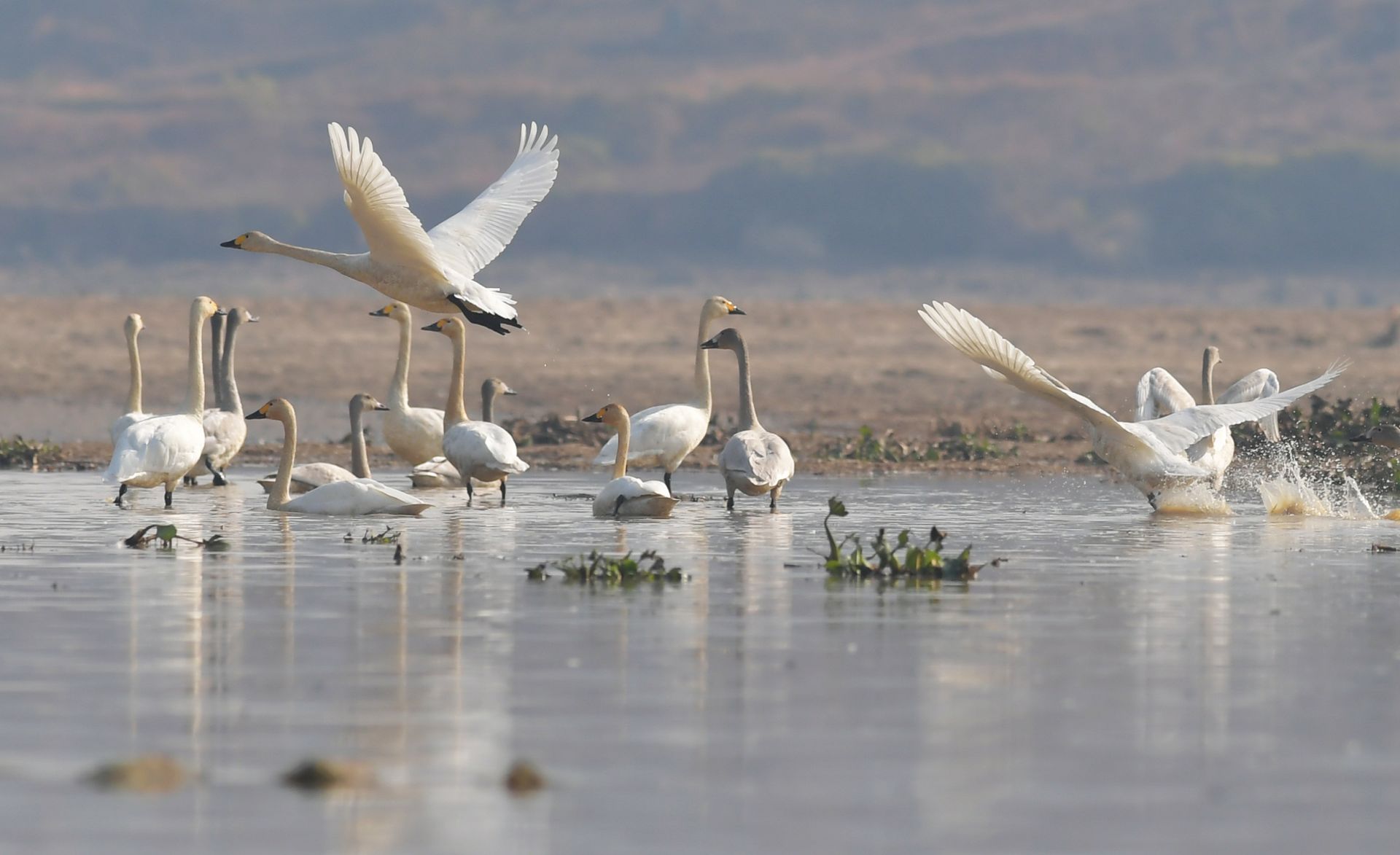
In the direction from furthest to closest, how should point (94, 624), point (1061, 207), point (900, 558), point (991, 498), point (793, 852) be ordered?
point (1061, 207) < point (991, 498) < point (900, 558) < point (94, 624) < point (793, 852)

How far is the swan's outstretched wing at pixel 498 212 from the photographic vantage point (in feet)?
59.3

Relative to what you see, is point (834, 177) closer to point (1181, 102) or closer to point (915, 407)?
point (1181, 102)

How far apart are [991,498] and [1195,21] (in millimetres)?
127200

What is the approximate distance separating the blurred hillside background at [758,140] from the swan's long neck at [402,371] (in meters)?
67.5

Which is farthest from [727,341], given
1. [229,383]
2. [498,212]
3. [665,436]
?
[229,383]

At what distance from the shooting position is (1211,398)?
1972cm

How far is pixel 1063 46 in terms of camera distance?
139 metres

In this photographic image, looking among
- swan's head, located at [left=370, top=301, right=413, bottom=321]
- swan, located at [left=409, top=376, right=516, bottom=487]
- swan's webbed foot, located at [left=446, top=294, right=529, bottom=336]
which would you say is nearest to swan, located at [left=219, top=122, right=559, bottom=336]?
swan's webbed foot, located at [left=446, top=294, right=529, bottom=336]

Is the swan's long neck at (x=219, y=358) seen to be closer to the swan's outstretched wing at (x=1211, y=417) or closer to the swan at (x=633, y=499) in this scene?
the swan at (x=633, y=499)

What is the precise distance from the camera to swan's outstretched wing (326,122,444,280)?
14883 mm

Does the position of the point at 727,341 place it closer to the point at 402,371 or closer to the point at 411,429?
the point at 411,429

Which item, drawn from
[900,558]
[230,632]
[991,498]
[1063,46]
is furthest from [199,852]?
[1063,46]

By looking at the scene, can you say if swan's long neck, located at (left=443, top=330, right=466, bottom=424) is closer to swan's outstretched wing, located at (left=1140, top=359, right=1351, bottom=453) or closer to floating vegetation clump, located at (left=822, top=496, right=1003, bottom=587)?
swan's outstretched wing, located at (left=1140, top=359, right=1351, bottom=453)

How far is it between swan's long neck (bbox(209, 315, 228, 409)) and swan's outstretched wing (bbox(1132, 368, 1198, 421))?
24.1 ft
